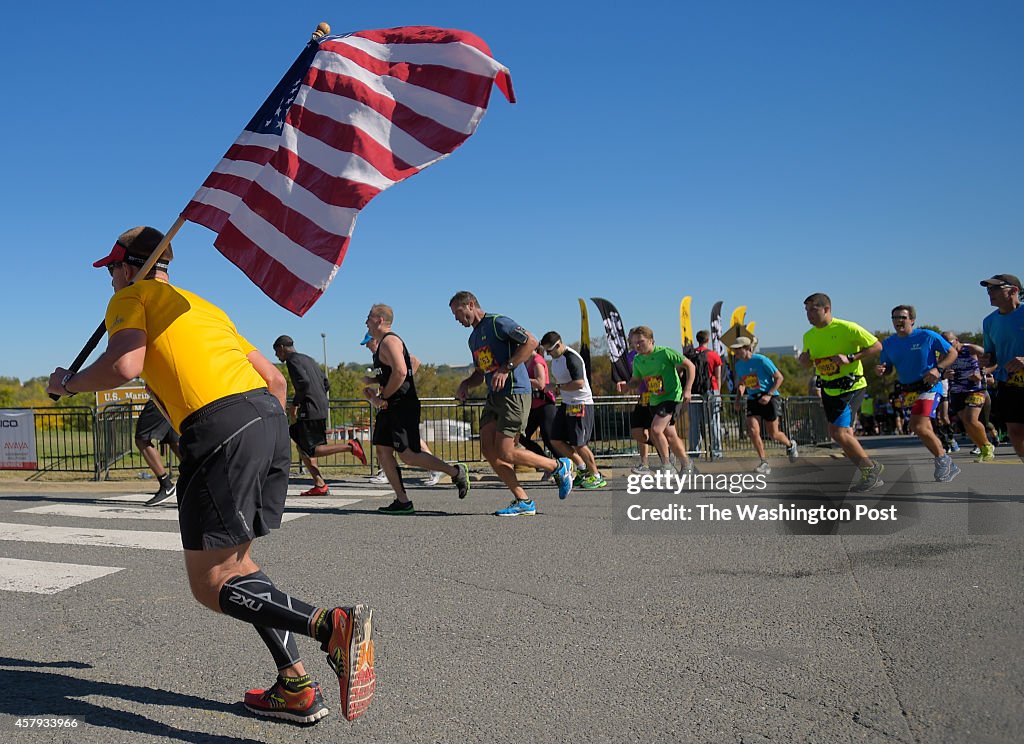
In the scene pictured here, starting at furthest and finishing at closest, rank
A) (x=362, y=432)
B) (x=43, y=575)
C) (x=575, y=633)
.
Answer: (x=362, y=432) → (x=43, y=575) → (x=575, y=633)

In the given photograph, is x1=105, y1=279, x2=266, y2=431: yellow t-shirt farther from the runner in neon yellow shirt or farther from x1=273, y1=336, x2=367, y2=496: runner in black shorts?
the runner in neon yellow shirt

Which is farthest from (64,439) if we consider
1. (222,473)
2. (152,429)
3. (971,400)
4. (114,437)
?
(971,400)

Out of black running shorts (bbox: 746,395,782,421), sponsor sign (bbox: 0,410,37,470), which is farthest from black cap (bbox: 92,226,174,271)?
sponsor sign (bbox: 0,410,37,470)

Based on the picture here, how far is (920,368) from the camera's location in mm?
9234

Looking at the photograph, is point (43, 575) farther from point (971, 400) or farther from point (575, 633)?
point (971, 400)

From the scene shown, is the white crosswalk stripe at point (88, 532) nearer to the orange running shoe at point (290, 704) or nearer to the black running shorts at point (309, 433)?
the black running shorts at point (309, 433)

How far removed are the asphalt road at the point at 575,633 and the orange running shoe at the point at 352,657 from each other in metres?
0.17

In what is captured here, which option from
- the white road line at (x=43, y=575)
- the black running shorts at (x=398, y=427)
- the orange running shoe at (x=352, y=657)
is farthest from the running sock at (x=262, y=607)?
the black running shorts at (x=398, y=427)

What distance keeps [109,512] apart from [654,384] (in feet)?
20.5

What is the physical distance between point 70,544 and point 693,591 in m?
5.00

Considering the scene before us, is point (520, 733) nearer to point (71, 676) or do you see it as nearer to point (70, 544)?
point (71, 676)

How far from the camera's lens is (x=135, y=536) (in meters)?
7.15

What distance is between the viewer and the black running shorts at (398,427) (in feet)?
26.7

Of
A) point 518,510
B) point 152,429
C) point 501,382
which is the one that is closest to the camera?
point 501,382
